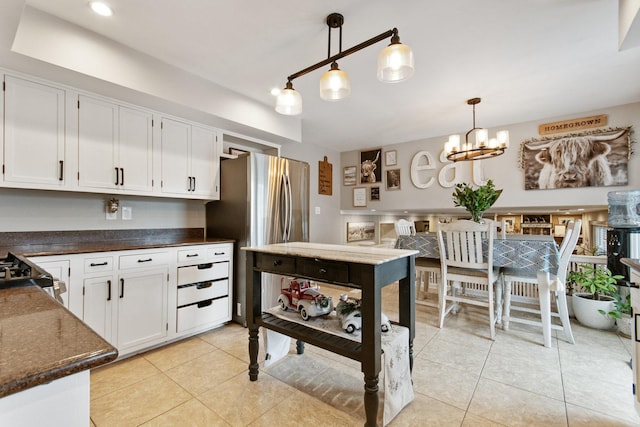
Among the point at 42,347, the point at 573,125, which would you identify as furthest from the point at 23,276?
the point at 573,125

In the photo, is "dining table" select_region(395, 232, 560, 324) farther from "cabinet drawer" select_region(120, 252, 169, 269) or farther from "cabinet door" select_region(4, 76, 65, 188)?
"cabinet door" select_region(4, 76, 65, 188)

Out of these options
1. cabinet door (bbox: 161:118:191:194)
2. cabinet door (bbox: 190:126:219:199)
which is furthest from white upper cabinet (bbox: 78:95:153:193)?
cabinet door (bbox: 190:126:219:199)

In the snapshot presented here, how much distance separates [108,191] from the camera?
2.32 m

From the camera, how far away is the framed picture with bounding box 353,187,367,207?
5.14 m

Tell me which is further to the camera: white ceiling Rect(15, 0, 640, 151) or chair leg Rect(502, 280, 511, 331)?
chair leg Rect(502, 280, 511, 331)

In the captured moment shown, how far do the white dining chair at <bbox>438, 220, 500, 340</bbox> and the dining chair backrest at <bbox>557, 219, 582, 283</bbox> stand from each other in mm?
481

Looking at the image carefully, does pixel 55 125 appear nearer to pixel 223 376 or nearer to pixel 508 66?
pixel 223 376

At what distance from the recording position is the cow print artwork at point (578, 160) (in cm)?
321

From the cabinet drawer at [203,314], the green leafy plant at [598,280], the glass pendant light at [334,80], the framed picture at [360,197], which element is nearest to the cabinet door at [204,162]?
the cabinet drawer at [203,314]

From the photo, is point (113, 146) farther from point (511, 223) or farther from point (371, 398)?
point (511, 223)

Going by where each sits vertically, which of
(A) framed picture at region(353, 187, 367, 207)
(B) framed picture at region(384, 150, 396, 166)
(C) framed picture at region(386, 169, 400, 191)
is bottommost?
(A) framed picture at region(353, 187, 367, 207)

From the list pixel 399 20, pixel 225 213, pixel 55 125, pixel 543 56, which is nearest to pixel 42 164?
pixel 55 125

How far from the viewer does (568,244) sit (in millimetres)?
2406

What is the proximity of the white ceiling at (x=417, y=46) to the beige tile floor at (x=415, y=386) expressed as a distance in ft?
6.82
